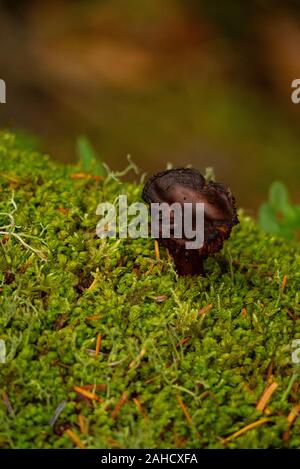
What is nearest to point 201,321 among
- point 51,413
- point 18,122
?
point 51,413

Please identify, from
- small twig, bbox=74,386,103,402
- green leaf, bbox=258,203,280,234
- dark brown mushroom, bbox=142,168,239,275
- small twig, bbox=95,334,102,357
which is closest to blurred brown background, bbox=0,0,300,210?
green leaf, bbox=258,203,280,234

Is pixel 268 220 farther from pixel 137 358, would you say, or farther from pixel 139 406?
pixel 139 406

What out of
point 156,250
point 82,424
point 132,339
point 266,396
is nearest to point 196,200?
point 156,250

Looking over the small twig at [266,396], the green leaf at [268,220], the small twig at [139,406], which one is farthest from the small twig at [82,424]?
the green leaf at [268,220]

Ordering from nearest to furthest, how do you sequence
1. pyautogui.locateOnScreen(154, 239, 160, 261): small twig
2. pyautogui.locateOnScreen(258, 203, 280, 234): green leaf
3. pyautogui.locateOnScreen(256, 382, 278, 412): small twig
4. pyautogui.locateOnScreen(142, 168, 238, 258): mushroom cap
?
pyautogui.locateOnScreen(256, 382, 278, 412): small twig, pyautogui.locateOnScreen(142, 168, 238, 258): mushroom cap, pyautogui.locateOnScreen(154, 239, 160, 261): small twig, pyautogui.locateOnScreen(258, 203, 280, 234): green leaf

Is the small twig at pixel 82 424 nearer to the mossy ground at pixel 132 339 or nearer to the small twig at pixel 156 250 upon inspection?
the mossy ground at pixel 132 339

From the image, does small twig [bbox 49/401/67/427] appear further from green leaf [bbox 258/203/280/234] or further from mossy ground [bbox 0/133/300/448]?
green leaf [bbox 258/203/280/234]
